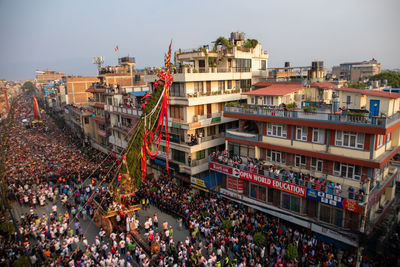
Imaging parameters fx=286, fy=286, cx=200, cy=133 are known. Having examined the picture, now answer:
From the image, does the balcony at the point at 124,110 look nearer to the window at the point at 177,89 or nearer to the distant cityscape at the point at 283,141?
the distant cityscape at the point at 283,141

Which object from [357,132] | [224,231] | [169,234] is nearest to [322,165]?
[357,132]

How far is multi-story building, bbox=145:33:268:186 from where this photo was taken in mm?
29688

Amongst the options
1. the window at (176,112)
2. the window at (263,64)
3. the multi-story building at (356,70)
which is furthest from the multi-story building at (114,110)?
the multi-story building at (356,70)

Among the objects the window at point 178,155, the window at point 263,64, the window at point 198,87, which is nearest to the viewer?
the window at point 198,87

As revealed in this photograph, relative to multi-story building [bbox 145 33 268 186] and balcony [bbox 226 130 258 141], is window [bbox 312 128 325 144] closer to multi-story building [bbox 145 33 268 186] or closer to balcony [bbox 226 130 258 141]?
balcony [bbox 226 130 258 141]

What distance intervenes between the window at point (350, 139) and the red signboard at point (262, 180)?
422 centimetres

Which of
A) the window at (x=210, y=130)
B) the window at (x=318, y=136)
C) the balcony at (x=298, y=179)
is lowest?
the balcony at (x=298, y=179)

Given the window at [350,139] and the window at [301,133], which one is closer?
the window at [350,139]

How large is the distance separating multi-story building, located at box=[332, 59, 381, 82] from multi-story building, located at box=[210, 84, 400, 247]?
266 feet

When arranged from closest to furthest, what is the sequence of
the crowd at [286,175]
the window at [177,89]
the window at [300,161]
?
the crowd at [286,175] → the window at [300,161] → the window at [177,89]

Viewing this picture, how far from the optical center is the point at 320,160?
21.8 m

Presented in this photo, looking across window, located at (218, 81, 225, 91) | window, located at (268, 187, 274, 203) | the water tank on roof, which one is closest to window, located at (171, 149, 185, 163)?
window, located at (218, 81, 225, 91)

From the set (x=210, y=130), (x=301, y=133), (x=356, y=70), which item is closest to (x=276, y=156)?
(x=301, y=133)

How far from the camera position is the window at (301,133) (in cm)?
2228
